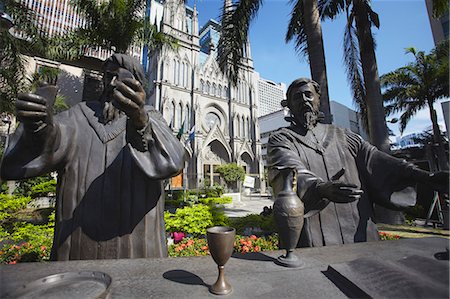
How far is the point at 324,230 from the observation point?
90.4 inches

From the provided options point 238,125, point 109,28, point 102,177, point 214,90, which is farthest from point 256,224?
point 214,90

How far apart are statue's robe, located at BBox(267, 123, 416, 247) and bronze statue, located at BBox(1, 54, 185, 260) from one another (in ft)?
3.87

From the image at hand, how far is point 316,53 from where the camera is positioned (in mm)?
5812

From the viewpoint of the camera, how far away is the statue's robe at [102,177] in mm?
1660

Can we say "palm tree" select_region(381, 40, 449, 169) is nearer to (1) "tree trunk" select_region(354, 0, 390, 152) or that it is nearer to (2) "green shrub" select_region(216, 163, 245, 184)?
(1) "tree trunk" select_region(354, 0, 390, 152)

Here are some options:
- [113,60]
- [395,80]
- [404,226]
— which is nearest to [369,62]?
[404,226]

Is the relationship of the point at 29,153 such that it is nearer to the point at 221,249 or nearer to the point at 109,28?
the point at 221,249

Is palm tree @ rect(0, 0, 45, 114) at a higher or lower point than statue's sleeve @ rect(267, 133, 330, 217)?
higher

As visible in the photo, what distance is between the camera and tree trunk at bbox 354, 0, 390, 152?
7613 mm

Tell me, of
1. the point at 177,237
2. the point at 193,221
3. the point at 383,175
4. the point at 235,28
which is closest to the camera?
the point at 383,175

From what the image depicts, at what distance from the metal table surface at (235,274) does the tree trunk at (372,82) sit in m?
6.90

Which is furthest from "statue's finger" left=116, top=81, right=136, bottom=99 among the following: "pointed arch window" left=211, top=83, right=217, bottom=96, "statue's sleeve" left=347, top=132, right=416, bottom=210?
"pointed arch window" left=211, top=83, right=217, bottom=96

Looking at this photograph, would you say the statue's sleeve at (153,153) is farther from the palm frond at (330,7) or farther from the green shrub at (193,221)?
the palm frond at (330,7)

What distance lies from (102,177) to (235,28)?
6.74m
